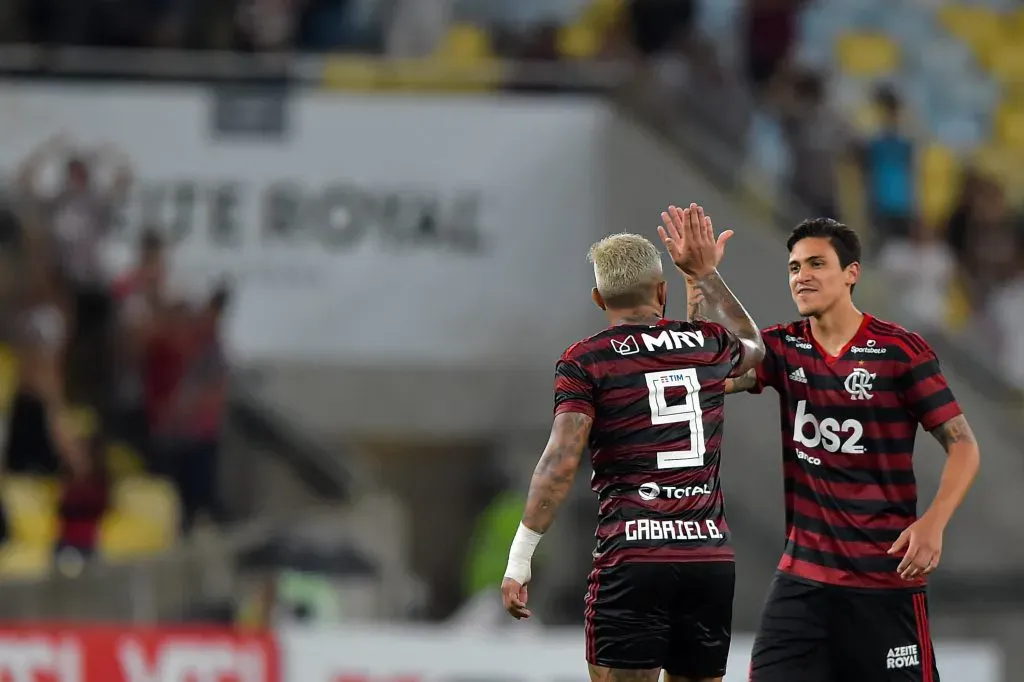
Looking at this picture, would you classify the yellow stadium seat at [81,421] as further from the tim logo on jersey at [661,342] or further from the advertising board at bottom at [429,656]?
the tim logo on jersey at [661,342]

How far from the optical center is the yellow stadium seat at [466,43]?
490 inches

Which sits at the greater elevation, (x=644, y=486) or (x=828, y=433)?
(x=828, y=433)

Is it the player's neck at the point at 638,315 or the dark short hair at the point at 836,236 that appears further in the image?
the dark short hair at the point at 836,236

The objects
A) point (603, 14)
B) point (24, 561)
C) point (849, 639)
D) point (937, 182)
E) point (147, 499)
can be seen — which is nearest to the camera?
point (849, 639)

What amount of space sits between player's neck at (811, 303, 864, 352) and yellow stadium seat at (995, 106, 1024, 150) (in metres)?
9.94

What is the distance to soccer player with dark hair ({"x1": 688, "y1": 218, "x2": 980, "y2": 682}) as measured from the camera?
5473 mm

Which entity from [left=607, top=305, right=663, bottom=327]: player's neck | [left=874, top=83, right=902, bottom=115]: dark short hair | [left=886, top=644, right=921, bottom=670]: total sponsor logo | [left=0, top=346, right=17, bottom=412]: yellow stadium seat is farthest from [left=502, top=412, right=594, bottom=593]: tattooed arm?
[left=874, top=83, right=902, bottom=115]: dark short hair

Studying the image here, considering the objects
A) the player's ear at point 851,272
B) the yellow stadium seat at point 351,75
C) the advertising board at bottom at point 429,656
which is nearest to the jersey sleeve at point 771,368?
the player's ear at point 851,272

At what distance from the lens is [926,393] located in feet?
18.0

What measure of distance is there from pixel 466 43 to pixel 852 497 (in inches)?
→ 307

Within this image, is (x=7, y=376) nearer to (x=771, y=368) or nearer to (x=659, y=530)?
(x=771, y=368)

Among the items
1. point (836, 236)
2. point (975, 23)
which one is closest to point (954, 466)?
point (836, 236)

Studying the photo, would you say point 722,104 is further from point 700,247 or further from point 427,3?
point 700,247

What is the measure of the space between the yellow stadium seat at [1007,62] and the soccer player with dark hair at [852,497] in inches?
424
